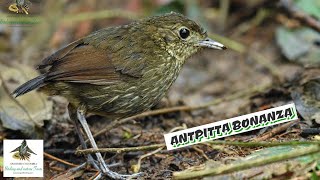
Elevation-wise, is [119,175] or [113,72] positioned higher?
[113,72]

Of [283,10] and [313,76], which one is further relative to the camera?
[283,10]

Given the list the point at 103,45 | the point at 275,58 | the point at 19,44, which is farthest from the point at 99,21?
the point at 103,45

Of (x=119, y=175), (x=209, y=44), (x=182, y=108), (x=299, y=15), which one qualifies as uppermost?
(x=299, y=15)

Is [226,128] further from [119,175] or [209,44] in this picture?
[209,44]

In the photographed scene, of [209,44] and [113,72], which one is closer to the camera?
[113,72]

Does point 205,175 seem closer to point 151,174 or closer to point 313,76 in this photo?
point 151,174

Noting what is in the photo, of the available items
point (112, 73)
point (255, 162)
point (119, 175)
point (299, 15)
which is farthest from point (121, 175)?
point (299, 15)

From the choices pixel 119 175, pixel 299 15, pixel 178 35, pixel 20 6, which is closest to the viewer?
pixel 119 175

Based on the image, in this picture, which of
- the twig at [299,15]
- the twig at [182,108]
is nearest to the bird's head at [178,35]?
the twig at [182,108]
